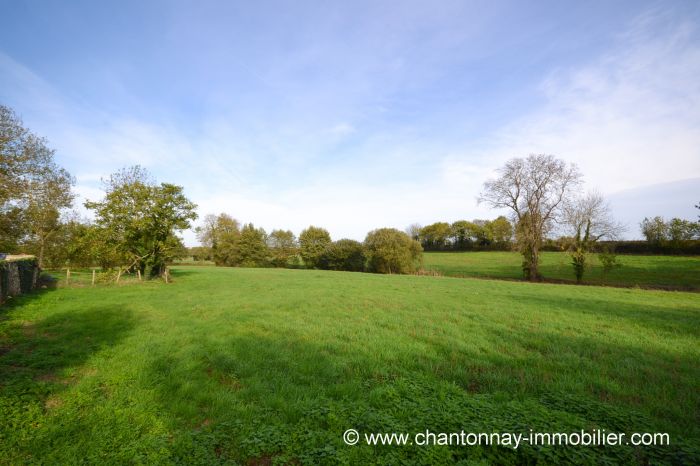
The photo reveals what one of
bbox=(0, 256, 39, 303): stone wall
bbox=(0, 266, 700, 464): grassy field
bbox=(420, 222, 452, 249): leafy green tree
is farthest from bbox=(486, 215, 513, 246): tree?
bbox=(0, 256, 39, 303): stone wall

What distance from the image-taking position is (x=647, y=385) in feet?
19.5

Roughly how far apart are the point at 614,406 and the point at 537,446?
226 cm

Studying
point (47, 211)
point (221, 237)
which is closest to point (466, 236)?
point (221, 237)

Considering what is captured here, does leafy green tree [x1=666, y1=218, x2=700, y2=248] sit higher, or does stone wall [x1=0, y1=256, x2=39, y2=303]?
leafy green tree [x1=666, y1=218, x2=700, y2=248]

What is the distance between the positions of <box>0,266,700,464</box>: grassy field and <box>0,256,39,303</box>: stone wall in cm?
346

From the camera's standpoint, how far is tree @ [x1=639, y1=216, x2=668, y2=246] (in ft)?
154

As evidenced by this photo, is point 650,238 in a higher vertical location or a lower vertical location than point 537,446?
higher

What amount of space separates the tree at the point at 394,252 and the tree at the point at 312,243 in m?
16.4

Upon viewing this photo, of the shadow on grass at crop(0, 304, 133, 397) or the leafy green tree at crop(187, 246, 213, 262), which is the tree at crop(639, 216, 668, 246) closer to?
the shadow on grass at crop(0, 304, 133, 397)

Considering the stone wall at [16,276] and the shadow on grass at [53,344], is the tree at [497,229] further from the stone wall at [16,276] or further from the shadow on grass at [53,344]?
the stone wall at [16,276]

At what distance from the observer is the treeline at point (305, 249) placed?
47312 mm

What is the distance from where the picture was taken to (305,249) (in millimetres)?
64500

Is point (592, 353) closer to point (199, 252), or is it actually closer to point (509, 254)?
point (509, 254)

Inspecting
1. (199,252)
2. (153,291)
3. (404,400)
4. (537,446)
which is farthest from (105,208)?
(199,252)
